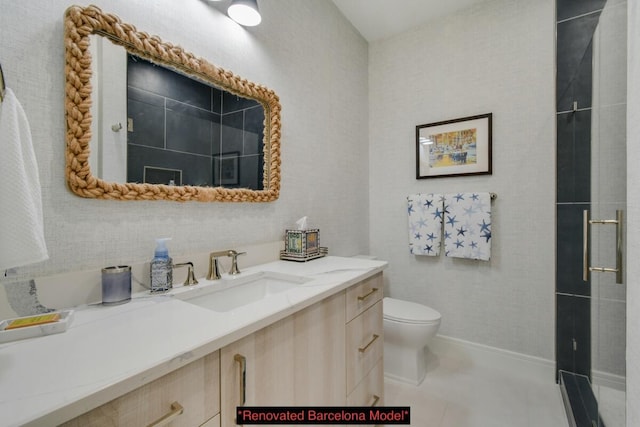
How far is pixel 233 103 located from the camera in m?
1.34

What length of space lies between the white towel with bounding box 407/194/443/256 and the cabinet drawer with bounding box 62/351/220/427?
184 centimetres

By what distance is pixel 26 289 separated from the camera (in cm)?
75

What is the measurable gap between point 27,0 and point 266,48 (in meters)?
0.93

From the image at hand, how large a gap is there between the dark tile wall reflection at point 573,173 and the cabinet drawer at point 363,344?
1014mm

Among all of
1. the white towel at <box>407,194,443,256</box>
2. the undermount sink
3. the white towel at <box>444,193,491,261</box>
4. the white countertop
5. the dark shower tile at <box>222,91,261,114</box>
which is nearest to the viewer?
the white countertop

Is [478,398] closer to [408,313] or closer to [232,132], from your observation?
[408,313]

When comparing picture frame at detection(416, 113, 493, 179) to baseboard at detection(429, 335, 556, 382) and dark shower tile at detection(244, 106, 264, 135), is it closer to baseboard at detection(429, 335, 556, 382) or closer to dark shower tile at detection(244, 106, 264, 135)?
baseboard at detection(429, 335, 556, 382)

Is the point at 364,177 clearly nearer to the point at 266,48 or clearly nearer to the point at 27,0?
the point at 266,48

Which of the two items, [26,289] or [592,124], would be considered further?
[592,124]

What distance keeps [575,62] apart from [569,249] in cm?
105

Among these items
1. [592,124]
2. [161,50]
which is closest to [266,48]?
[161,50]

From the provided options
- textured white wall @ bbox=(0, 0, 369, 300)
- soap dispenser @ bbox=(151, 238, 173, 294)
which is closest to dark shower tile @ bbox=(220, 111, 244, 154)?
textured white wall @ bbox=(0, 0, 369, 300)

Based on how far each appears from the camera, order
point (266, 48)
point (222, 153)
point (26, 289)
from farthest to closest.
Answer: point (266, 48) < point (222, 153) < point (26, 289)

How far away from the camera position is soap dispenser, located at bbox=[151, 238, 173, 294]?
0.95m
